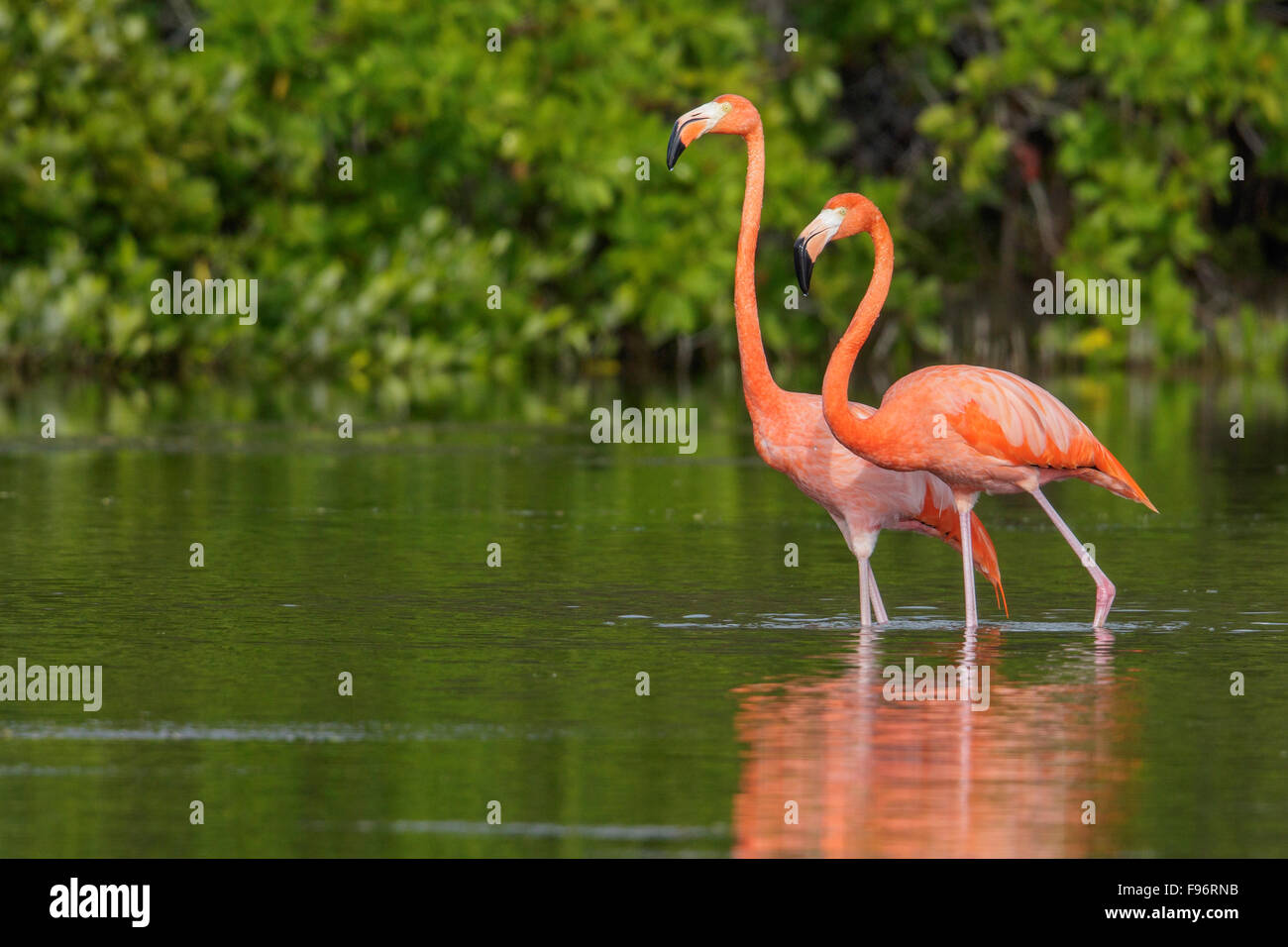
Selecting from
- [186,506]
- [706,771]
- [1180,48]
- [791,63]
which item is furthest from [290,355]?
[706,771]

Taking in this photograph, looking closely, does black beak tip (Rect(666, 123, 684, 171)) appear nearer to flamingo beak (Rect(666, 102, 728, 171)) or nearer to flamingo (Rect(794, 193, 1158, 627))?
flamingo beak (Rect(666, 102, 728, 171))

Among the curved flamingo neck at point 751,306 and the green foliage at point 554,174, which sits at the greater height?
the green foliage at point 554,174

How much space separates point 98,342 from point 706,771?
67.5 ft

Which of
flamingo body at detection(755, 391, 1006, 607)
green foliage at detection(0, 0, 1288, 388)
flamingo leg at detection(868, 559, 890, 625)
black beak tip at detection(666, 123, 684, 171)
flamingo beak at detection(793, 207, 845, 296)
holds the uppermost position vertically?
green foliage at detection(0, 0, 1288, 388)

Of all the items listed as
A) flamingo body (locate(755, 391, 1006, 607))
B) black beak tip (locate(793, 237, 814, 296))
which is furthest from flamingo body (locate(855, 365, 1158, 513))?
black beak tip (locate(793, 237, 814, 296))

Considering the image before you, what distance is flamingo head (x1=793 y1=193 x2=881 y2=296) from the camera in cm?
954

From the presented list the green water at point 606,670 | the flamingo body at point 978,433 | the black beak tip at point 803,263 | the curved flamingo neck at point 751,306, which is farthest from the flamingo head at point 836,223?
the green water at point 606,670

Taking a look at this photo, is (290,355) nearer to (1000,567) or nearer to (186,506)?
(186,506)

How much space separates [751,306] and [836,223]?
840 mm

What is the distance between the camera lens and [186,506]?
46.8ft

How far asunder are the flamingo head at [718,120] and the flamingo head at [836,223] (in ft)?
2.17

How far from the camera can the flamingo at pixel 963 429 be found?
9.48 meters

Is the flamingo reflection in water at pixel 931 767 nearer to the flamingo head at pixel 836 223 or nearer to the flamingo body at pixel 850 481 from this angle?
the flamingo body at pixel 850 481

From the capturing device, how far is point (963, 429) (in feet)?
31.2
